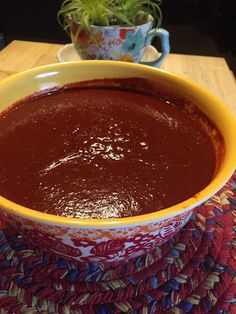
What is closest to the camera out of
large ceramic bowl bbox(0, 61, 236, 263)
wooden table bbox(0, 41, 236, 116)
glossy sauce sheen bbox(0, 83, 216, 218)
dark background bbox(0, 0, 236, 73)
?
large ceramic bowl bbox(0, 61, 236, 263)

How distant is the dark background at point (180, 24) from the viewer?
6.72 feet

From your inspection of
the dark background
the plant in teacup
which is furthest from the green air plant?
the dark background

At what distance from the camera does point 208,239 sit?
2.15ft

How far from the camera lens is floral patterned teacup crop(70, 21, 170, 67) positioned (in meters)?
1.08

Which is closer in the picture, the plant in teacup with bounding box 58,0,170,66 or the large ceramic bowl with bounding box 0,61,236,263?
the large ceramic bowl with bounding box 0,61,236,263

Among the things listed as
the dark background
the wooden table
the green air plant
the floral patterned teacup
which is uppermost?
the green air plant

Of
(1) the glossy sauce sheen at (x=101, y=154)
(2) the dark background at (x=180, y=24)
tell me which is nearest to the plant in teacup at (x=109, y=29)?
(1) the glossy sauce sheen at (x=101, y=154)

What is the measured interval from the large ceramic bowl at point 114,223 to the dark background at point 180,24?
1.44m

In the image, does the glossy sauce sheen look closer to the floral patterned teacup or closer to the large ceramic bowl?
the large ceramic bowl

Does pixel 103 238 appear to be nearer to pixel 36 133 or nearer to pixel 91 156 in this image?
pixel 91 156

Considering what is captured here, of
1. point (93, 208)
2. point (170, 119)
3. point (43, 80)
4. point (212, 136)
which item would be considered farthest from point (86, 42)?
point (93, 208)

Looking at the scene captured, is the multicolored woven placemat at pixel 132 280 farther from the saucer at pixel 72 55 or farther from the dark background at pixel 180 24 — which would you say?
the dark background at pixel 180 24

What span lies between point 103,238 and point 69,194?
119mm

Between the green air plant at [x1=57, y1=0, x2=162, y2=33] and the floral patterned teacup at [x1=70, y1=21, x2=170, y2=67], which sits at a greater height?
the green air plant at [x1=57, y1=0, x2=162, y2=33]
